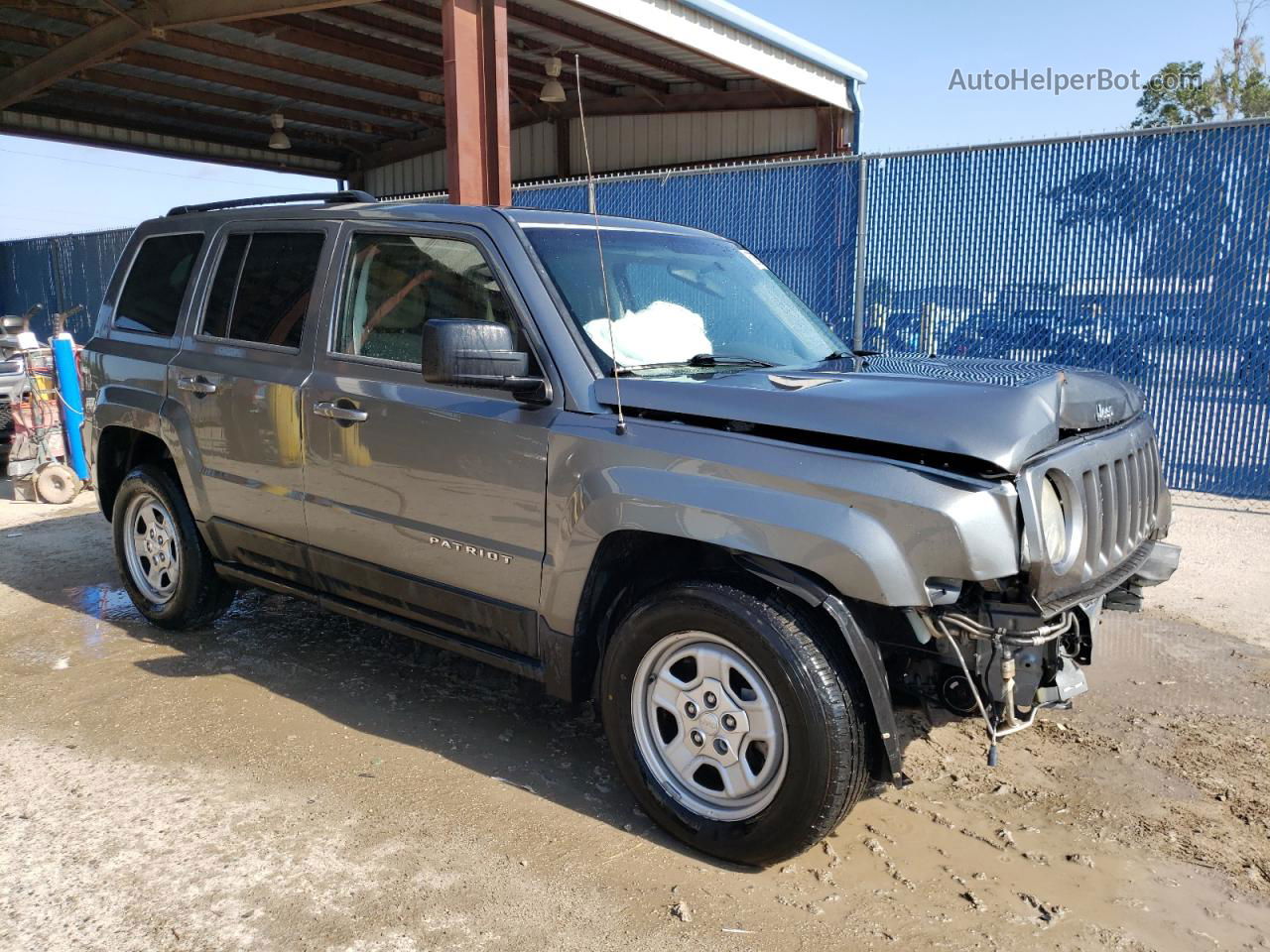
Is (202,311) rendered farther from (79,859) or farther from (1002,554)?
(1002,554)

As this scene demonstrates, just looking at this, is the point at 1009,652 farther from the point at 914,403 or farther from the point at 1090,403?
the point at 1090,403

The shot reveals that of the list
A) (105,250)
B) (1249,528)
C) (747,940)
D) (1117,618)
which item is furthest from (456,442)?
(105,250)

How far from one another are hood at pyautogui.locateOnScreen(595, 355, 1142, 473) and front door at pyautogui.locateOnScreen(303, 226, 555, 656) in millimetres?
487

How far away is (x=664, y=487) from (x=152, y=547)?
3.40 meters

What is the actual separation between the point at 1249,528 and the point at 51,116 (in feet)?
68.8

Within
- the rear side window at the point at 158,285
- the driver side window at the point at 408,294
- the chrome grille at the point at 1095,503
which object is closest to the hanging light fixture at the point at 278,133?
the rear side window at the point at 158,285

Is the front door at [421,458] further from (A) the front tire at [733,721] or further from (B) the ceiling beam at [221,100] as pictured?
(B) the ceiling beam at [221,100]

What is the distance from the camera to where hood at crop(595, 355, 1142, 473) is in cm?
276

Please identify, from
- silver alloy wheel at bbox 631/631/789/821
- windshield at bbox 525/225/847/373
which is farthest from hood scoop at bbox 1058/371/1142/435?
silver alloy wheel at bbox 631/631/789/821

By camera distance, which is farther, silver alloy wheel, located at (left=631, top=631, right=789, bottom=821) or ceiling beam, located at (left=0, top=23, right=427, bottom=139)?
ceiling beam, located at (left=0, top=23, right=427, bottom=139)

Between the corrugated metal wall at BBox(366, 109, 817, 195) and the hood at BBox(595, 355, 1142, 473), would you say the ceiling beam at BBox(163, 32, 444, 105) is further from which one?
the hood at BBox(595, 355, 1142, 473)

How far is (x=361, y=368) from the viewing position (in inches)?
157

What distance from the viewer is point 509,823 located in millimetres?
3328

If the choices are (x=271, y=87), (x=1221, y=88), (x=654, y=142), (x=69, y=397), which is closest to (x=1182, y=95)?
(x=1221, y=88)
